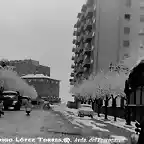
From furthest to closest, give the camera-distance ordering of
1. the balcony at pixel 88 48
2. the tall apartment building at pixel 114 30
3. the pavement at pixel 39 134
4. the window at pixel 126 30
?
1. the balcony at pixel 88 48
2. the window at pixel 126 30
3. the tall apartment building at pixel 114 30
4. the pavement at pixel 39 134

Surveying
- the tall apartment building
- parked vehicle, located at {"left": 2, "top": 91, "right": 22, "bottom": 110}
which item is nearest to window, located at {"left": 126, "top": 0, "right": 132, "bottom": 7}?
the tall apartment building

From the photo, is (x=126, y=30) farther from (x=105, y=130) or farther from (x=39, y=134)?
(x=39, y=134)

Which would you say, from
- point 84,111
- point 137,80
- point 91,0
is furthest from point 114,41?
point 137,80

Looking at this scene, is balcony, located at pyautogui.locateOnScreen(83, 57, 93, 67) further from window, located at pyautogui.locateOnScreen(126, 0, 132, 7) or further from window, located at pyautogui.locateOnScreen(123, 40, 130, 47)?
window, located at pyautogui.locateOnScreen(126, 0, 132, 7)

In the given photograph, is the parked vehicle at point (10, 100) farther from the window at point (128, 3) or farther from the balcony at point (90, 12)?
the balcony at point (90, 12)

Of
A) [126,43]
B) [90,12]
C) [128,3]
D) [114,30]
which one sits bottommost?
[126,43]

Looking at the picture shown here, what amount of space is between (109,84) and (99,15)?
3381cm

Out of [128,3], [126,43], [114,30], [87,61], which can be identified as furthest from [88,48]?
[128,3]

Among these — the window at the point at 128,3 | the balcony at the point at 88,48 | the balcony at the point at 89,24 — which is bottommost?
the balcony at the point at 88,48

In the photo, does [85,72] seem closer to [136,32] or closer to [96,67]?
[96,67]

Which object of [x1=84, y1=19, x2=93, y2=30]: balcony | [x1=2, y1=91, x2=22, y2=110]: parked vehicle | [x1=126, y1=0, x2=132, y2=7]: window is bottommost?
[x1=2, y1=91, x2=22, y2=110]: parked vehicle

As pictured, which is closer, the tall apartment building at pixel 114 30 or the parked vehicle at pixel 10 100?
the parked vehicle at pixel 10 100

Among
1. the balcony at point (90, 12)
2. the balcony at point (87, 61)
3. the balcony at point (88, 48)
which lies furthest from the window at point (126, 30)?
the balcony at point (90, 12)

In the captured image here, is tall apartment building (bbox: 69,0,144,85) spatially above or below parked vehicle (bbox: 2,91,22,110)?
above
